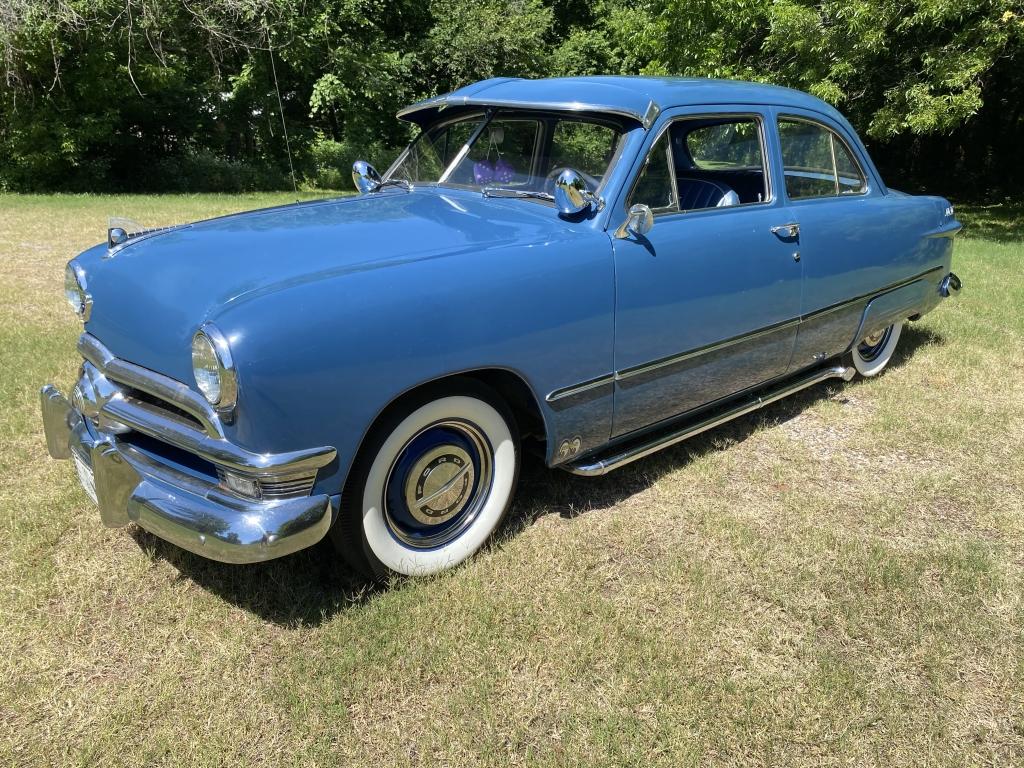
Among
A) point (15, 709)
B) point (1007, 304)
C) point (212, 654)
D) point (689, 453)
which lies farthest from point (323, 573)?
point (1007, 304)

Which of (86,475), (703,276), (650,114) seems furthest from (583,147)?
(86,475)

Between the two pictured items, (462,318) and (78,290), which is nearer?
(462,318)

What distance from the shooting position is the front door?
3.21m

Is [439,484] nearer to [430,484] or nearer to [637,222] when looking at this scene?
[430,484]

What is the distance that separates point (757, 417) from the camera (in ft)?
15.1

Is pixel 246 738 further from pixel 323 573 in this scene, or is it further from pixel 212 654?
pixel 323 573

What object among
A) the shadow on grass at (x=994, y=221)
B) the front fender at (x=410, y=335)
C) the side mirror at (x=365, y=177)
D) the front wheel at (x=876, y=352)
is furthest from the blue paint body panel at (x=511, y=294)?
the shadow on grass at (x=994, y=221)

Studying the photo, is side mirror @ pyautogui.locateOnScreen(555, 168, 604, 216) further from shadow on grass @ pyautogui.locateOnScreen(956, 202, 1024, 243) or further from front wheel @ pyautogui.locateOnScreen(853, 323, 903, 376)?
shadow on grass @ pyautogui.locateOnScreen(956, 202, 1024, 243)

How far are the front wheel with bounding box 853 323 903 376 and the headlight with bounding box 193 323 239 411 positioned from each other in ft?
13.3

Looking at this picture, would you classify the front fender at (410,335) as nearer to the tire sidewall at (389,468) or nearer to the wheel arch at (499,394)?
the wheel arch at (499,394)

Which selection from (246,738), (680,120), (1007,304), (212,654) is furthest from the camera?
(1007,304)

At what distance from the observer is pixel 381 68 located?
62.3 ft

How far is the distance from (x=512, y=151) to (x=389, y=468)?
172cm

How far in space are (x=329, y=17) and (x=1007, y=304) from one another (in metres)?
16.3
